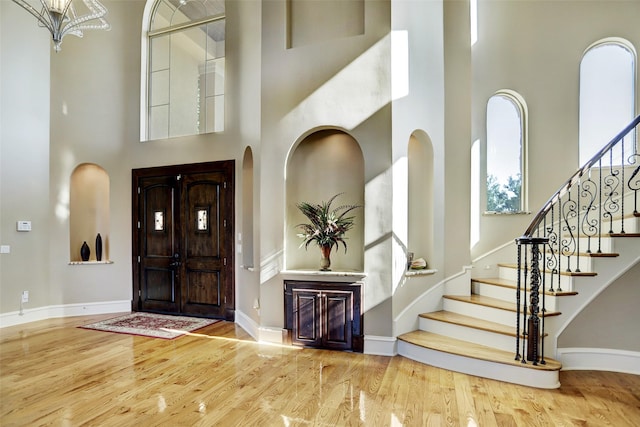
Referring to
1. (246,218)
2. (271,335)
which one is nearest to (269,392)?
(271,335)

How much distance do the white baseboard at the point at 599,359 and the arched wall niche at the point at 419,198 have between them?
172cm

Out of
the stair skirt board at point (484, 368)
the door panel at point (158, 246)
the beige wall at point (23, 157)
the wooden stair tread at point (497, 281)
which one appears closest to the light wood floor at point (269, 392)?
the stair skirt board at point (484, 368)

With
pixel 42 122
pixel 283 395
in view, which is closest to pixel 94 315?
pixel 42 122

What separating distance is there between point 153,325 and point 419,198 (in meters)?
4.08

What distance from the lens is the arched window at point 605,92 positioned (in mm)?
4883

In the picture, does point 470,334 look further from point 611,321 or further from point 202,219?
point 202,219

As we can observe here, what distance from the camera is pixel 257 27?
4.66m

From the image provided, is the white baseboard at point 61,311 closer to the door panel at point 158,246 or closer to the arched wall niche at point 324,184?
the door panel at point 158,246

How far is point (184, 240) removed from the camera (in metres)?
5.84

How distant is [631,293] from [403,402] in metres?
2.70

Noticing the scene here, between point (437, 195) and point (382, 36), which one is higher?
point (382, 36)

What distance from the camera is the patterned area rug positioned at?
486 cm

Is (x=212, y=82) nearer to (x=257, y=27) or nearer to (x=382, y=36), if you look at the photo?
(x=257, y=27)

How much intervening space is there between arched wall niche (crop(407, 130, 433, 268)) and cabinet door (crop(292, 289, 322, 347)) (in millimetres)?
1447
